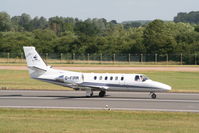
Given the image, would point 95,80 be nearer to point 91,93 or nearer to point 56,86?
point 91,93

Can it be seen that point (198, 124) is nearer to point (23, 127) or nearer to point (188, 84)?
point (23, 127)

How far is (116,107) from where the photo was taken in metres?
33.8

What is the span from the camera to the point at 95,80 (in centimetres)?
4156

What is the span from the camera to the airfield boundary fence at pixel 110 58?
10294cm

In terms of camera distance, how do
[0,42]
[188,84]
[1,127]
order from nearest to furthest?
[1,127] → [188,84] → [0,42]

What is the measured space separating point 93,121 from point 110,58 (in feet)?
269

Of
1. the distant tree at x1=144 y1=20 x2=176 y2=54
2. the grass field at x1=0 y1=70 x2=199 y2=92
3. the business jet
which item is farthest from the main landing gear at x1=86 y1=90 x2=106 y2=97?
the distant tree at x1=144 y1=20 x2=176 y2=54

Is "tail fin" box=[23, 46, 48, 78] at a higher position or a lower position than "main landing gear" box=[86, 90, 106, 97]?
higher

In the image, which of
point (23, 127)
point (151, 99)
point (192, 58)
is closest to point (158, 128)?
point (23, 127)

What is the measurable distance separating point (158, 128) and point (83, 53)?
298 ft

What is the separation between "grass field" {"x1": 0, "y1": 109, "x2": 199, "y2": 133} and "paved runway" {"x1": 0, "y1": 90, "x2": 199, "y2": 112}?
9.74 feet

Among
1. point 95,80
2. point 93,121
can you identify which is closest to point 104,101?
point 95,80

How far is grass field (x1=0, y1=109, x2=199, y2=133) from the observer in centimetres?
2311

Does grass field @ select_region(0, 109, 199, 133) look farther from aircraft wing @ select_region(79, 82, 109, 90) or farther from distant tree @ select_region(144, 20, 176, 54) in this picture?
distant tree @ select_region(144, 20, 176, 54)
